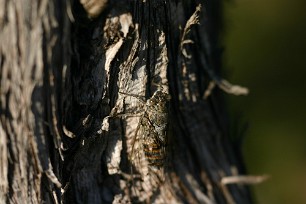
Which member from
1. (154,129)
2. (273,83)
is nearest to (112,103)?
(154,129)

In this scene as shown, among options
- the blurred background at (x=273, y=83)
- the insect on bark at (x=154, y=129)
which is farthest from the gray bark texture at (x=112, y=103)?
the blurred background at (x=273, y=83)

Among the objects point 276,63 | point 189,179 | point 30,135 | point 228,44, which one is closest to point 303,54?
point 276,63

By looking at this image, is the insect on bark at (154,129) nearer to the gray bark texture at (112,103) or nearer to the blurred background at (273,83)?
the gray bark texture at (112,103)

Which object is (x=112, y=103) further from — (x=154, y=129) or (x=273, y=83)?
(x=273, y=83)

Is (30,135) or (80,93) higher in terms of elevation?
(80,93)

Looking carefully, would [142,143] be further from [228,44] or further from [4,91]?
[228,44]

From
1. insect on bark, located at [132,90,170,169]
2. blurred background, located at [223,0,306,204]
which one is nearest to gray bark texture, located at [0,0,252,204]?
insect on bark, located at [132,90,170,169]
